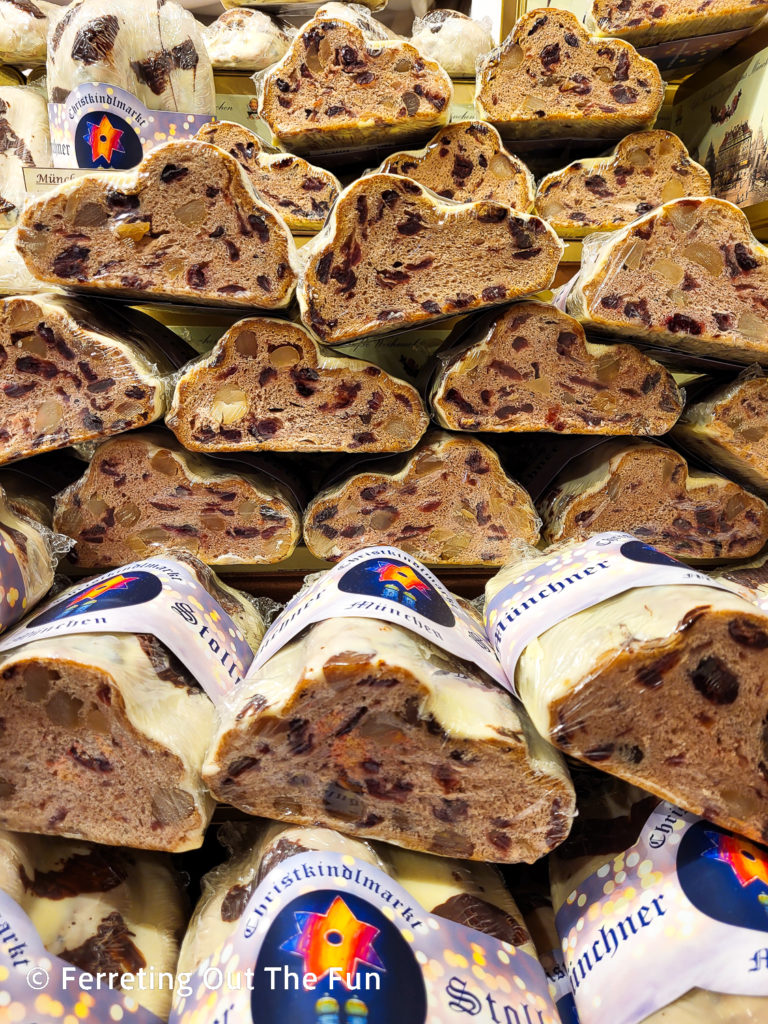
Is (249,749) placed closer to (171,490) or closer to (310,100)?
(171,490)

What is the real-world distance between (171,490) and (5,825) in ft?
2.33

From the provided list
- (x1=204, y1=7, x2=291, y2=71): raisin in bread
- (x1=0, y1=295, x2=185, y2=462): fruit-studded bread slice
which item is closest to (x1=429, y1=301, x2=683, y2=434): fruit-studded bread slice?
(x1=0, y1=295, x2=185, y2=462): fruit-studded bread slice

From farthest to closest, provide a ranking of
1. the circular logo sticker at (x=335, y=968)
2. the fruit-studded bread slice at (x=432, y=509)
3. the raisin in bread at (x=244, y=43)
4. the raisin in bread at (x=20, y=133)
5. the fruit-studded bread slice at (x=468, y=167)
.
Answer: the raisin in bread at (x=244, y=43), the raisin in bread at (x=20, y=133), the fruit-studded bread slice at (x=468, y=167), the fruit-studded bread slice at (x=432, y=509), the circular logo sticker at (x=335, y=968)

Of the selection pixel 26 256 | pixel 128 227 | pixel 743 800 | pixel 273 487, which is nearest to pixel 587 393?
pixel 273 487

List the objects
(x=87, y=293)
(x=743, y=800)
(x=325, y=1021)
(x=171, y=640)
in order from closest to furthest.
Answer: (x=325, y=1021) → (x=743, y=800) → (x=171, y=640) → (x=87, y=293)

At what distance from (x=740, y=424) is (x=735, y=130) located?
119 cm

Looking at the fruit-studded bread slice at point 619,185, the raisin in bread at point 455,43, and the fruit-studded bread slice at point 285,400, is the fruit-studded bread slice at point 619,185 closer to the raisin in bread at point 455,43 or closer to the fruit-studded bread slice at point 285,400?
the raisin in bread at point 455,43

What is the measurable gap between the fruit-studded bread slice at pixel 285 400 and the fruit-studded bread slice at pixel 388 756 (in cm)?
56

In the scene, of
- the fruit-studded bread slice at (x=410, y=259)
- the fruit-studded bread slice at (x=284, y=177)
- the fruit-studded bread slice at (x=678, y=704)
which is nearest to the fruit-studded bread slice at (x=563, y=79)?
the fruit-studded bread slice at (x=284, y=177)

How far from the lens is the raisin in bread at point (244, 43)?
2.20 metres

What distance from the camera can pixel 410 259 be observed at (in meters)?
1.30

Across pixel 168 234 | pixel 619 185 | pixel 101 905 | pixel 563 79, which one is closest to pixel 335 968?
pixel 101 905

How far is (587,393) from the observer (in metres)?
1.41

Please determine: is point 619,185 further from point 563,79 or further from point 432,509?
point 432,509
